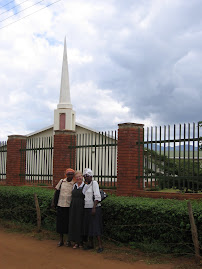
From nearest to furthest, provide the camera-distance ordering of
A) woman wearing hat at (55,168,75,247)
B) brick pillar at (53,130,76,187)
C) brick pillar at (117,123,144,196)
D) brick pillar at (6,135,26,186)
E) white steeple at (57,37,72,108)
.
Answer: woman wearing hat at (55,168,75,247) < brick pillar at (117,123,144,196) < brick pillar at (53,130,76,187) < brick pillar at (6,135,26,186) < white steeple at (57,37,72,108)

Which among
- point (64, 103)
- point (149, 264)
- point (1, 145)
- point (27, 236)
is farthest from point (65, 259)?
point (64, 103)

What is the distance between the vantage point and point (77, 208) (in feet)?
20.0

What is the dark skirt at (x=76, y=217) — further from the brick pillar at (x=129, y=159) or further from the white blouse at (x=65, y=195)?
the brick pillar at (x=129, y=159)

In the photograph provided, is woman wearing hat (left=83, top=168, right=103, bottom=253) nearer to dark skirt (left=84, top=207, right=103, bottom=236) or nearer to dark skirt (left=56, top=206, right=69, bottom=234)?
dark skirt (left=84, top=207, right=103, bottom=236)

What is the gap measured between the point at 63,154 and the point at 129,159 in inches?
106

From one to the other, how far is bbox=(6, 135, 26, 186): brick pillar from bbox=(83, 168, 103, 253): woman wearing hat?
6.29 meters

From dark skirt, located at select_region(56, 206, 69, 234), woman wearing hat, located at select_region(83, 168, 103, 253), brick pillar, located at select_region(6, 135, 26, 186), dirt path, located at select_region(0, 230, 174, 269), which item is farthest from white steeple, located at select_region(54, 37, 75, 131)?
woman wearing hat, located at select_region(83, 168, 103, 253)

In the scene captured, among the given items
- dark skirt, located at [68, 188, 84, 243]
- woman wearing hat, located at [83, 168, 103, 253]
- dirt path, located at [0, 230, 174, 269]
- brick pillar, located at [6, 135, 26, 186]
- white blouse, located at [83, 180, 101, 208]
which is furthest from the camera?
brick pillar, located at [6, 135, 26, 186]

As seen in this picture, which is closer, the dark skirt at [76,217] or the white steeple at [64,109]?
the dark skirt at [76,217]

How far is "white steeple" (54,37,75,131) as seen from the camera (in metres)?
21.6

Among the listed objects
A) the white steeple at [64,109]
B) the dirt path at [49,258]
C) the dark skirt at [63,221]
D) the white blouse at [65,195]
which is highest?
the white steeple at [64,109]

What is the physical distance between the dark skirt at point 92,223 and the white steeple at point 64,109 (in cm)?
1571

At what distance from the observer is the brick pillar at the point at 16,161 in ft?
38.9

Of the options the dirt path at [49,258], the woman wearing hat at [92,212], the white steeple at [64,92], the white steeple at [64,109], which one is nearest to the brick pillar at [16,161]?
the dirt path at [49,258]
